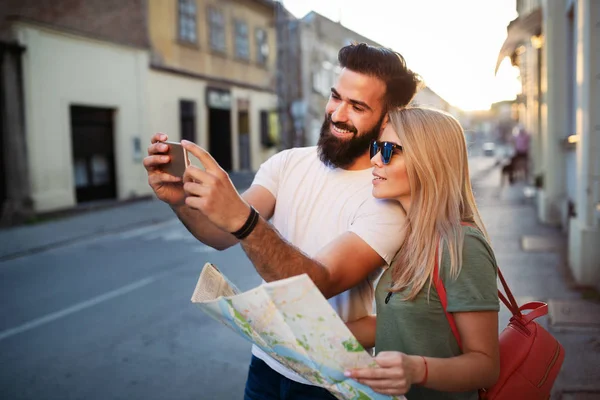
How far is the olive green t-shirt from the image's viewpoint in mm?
1565

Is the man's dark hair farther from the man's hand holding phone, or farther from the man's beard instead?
the man's hand holding phone

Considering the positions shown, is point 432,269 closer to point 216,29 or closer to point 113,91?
point 113,91

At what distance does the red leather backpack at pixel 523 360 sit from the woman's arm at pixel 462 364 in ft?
0.21

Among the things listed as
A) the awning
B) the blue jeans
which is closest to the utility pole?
the awning

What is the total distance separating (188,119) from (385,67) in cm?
2008

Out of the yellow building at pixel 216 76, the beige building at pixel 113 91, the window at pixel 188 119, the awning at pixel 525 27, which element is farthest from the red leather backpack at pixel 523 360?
the window at pixel 188 119

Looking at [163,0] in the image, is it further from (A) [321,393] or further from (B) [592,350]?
(A) [321,393]

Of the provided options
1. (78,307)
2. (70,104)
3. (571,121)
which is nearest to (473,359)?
(78,307)

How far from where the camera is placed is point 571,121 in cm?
1074

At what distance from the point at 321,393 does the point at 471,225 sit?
0.74 metres

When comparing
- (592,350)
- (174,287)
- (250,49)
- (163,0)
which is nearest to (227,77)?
(250,49)

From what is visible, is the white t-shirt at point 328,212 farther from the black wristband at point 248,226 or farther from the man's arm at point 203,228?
the black wristband at point 248,226

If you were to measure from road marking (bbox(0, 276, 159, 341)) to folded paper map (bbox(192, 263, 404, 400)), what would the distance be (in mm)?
4959

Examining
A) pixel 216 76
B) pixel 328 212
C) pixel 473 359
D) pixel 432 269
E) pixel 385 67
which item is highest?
pixel 216 76
